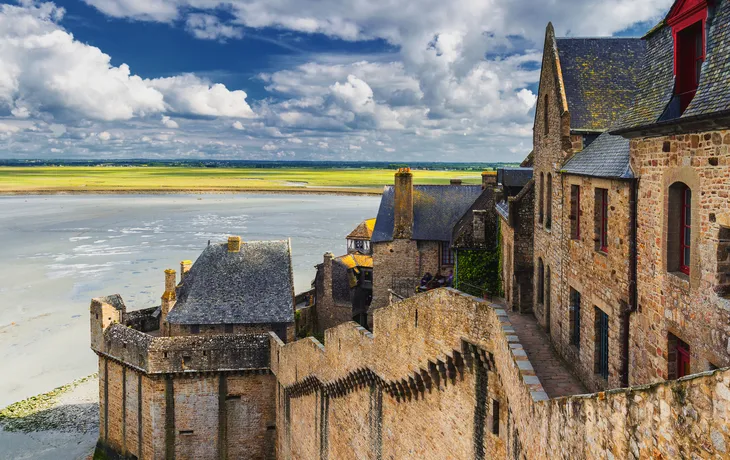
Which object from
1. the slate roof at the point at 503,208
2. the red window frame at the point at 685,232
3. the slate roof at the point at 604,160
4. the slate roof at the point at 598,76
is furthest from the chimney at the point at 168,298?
the red window frame at the point at 685,232

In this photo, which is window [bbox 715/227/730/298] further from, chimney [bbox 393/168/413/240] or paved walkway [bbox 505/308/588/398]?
chimney [bbox 393/168/413/240]

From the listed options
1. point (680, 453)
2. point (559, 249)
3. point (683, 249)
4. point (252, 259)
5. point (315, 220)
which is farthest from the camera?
point (315, 220)

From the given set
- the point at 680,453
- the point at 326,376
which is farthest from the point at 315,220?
the point at 680,453

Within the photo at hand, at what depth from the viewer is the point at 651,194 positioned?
1055 cm

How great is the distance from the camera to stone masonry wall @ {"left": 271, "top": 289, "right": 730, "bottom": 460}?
541 cm

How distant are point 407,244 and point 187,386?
13.8m

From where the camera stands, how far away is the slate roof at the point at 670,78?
866cm

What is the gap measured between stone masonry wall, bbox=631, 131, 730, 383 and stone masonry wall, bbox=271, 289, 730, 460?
7.71 ft

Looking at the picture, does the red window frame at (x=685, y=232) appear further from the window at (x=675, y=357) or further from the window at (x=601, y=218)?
the window at (x=601, y=218)

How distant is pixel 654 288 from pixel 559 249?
6.10 m

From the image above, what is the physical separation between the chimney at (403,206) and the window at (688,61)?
23291 millimetres

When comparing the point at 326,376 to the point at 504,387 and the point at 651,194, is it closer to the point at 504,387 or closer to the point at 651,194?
the point at 504,387

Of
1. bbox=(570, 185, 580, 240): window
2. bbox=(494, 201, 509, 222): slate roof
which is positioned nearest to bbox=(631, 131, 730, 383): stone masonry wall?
bbox=(570, 185, 580, 240): window

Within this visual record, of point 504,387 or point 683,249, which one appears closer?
point 683,249
